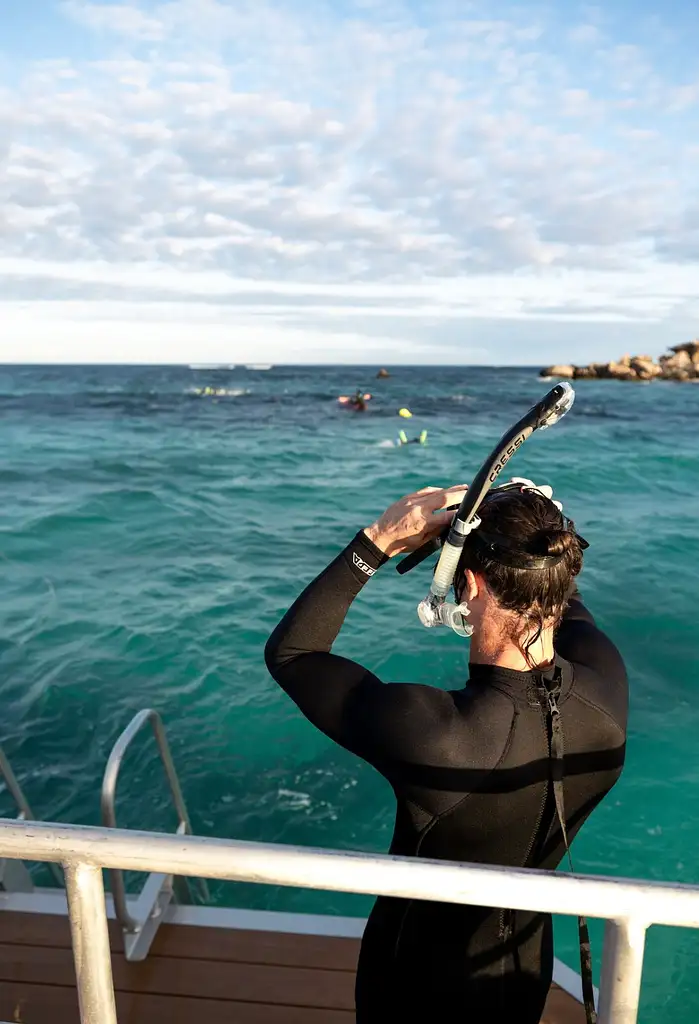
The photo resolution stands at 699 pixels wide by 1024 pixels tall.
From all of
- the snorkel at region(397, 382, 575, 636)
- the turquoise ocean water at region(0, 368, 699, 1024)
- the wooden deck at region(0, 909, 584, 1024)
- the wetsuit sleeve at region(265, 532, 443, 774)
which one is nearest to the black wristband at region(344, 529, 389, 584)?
the wetsuit sleeve at region(265, 532, 443, 774)

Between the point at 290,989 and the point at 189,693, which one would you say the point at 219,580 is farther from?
the point at 290,989

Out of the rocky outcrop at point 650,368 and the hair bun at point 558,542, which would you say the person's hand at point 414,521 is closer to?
the hair bun at point 558,542

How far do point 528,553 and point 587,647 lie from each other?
0.46 metres

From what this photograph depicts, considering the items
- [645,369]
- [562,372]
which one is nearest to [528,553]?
[645,369]

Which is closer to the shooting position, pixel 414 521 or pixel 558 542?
pixel 558 542

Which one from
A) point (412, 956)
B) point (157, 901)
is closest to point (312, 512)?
point (157, 901)

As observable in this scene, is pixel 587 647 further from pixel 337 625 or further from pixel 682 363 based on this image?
pixel 682 363

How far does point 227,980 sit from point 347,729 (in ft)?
6.43

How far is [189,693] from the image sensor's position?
7418mm

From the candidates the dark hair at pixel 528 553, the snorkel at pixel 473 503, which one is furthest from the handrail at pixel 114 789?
the dark hair at pixel 528 553

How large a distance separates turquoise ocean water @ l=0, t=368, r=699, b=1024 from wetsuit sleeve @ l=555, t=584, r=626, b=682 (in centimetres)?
332

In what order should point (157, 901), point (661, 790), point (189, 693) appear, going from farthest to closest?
point (189, 693)
point (661, 790)
point (157, 901)

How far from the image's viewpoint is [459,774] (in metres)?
1.52

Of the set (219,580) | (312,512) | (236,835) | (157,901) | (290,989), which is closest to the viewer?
(290,989)
